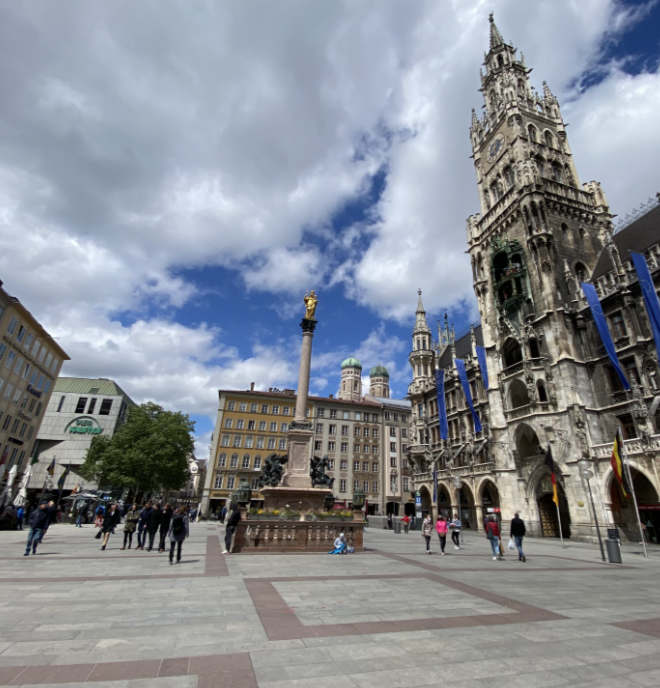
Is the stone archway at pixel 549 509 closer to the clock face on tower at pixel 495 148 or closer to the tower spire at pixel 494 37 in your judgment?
the clock face on tower at pixel 495 148

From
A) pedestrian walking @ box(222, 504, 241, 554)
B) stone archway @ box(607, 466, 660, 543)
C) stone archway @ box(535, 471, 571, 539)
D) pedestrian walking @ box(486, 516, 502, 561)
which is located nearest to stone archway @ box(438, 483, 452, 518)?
stone archway @ box(535, 471, 571, 539)

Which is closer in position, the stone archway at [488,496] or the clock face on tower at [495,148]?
the stone archway at [488,496]

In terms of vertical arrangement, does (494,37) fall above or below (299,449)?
above

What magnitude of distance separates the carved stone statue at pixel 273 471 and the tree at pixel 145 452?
2176 centimetres

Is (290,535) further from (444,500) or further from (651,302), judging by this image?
(444,500)

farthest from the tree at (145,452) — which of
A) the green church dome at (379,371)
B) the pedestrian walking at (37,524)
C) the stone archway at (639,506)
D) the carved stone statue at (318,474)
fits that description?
the green church dome at (379,371)

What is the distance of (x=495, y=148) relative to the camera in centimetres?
4475

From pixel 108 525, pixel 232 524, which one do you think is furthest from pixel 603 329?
pixel 108 525

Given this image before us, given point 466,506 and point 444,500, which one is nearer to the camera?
point 466,506

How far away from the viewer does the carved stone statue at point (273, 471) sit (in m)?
22.5

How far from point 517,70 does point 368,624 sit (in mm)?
59660

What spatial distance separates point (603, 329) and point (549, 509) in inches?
572

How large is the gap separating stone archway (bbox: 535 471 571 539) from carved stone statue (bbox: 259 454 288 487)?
69.5 feet

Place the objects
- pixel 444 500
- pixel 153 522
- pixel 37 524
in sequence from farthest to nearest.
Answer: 1. pixel 444 500
2. pixel 153 522
3. pixel 37 524
